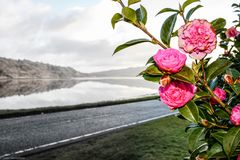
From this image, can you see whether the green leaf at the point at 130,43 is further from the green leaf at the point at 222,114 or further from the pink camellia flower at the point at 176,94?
the green leaf at the point at 222,114

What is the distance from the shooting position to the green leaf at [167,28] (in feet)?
5.20

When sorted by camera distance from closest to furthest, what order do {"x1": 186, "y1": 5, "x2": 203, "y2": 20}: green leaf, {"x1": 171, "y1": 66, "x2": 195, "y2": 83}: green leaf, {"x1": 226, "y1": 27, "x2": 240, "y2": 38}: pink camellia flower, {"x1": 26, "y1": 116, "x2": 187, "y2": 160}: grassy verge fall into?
{"x1": 171, "y1": 66, "x2": 195, "y2": 83}: green leaf → {"x1": 186, "y1": 5, "x2": 203, "y2": 20}: green leaf → {"x1": 226, "y1": 27, "x2": 240, "y2": 38}: pink camellia flower → {"x1": 26, "y1": 116, "x2": 187, "y2": 160}: grassy verge

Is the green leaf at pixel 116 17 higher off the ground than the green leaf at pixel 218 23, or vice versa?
the green leaf at pixel 116 17

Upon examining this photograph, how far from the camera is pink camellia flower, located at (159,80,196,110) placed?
1.42 metres

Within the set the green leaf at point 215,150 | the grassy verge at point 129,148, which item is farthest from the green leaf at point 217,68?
the grassy verge at point 129,148

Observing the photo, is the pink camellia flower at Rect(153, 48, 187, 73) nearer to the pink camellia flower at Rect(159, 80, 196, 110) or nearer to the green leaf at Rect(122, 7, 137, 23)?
the pink camellia flower at Rect(159, 80, 196, 110)

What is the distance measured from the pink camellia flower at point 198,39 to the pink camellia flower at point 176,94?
165 mm

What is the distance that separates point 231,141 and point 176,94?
0.37m

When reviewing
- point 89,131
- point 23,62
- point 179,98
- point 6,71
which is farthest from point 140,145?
point 23,62

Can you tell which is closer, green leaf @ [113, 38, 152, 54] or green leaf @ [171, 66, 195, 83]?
green leaf @ [171, 66, 195, 83]

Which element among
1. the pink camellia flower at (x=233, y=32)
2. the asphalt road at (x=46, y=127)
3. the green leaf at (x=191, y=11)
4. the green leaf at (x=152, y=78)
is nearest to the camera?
the green leaf at (x=152, y=78)

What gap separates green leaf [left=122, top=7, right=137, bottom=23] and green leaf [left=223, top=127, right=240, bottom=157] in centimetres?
78

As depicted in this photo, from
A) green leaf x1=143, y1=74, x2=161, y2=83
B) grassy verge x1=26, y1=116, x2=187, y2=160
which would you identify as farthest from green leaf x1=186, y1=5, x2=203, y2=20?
grassy verge x1=26, y1=116, x2=187, y2=160

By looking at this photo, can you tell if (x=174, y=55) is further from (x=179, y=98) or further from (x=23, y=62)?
(x=23, y=62)
